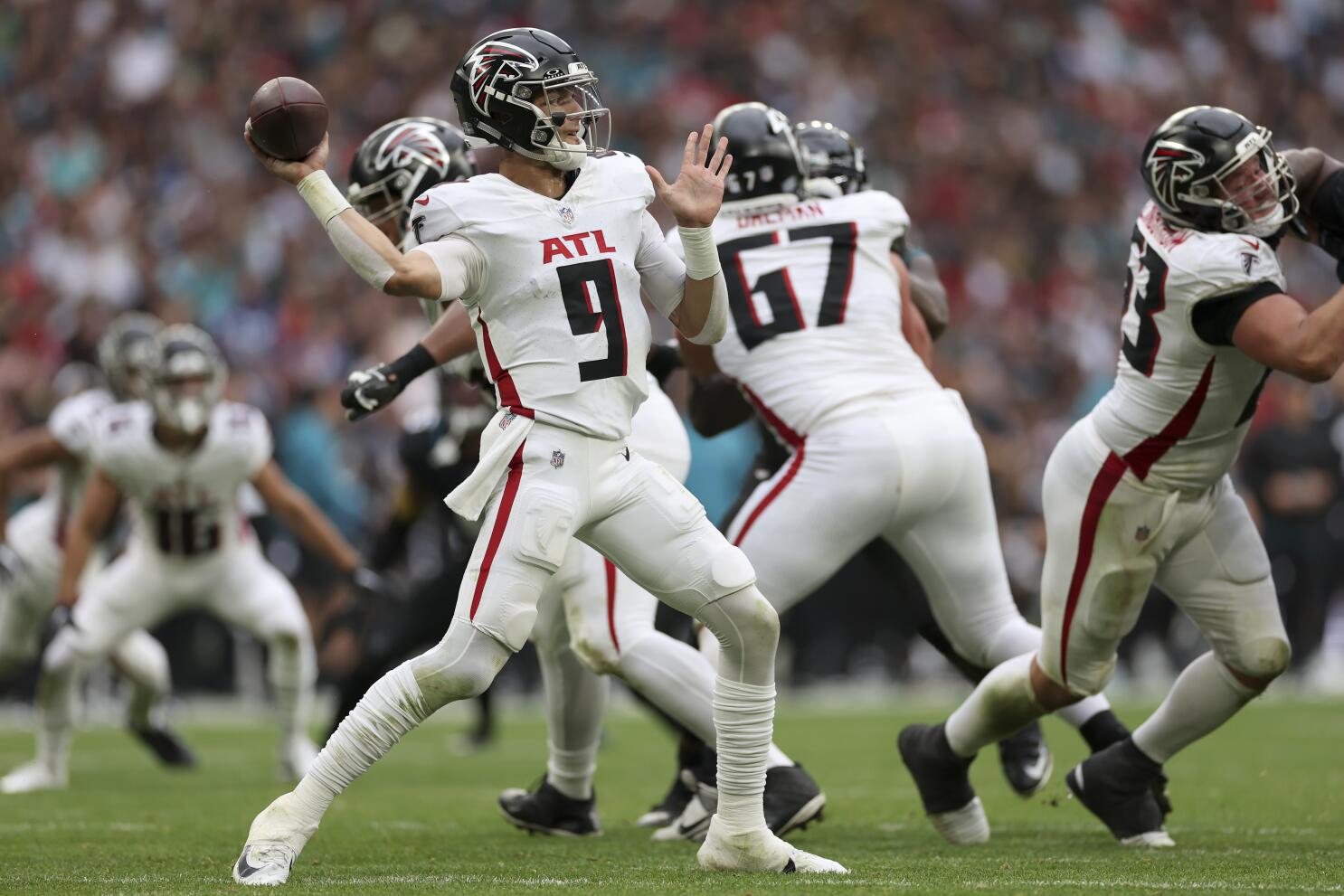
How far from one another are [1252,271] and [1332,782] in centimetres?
315

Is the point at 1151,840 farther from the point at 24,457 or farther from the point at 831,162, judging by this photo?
the point at 24,457

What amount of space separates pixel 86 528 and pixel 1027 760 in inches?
160

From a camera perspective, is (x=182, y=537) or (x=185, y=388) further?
(x=182, y=537)

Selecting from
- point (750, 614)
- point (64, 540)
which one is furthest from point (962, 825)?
point (64, 540)

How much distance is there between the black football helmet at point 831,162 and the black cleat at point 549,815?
2.04 m

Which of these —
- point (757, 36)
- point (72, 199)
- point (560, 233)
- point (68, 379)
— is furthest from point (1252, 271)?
point (757, 36)

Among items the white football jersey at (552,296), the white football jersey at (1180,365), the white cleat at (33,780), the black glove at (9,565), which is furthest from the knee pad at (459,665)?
the black glove at (9,565)

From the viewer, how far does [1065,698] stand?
524 centimetres

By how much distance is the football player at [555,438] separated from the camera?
4.44m

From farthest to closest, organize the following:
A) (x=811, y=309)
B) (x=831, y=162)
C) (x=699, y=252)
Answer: (x=831, y=162) → (x=811, y=309) → (x=699, y=252)

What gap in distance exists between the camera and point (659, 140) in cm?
1802

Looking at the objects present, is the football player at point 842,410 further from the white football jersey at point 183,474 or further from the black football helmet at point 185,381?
the white football jersey at point 183,474

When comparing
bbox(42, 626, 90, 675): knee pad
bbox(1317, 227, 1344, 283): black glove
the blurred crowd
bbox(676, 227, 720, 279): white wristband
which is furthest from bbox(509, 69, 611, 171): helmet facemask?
the blurred crowd

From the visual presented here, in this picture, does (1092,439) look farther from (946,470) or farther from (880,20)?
(880,20)
